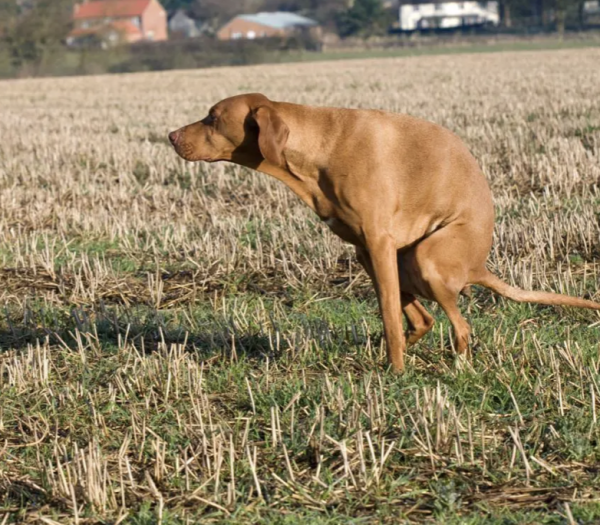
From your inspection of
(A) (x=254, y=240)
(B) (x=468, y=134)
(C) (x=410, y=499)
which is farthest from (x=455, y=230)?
(B) (x=468, y=134)

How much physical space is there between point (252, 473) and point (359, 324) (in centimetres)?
225

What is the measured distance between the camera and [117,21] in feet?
247

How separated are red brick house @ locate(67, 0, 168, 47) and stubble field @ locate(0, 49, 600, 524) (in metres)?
59.0

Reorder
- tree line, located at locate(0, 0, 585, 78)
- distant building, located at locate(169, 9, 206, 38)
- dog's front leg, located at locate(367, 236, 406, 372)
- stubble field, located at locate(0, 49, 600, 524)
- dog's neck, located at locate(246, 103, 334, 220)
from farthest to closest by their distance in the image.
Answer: distant building, located at locate(169, 9, 206, 38) → tree line, located at locate(0, 0, 585, 78) → dog's neck, located at locate(246, 103, 334, 220) → dog's front leg, located at locate(367, 236, 406, 372) → stubble field, located at locate(0, 49, 600, 524)

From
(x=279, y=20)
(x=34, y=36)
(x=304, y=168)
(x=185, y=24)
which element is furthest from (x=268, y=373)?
(x=185, y=24)

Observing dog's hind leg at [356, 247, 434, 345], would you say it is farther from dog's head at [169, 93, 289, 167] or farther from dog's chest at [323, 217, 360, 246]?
dog's head at [169, 93, 289, 167]

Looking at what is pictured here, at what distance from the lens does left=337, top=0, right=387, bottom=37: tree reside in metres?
93.2

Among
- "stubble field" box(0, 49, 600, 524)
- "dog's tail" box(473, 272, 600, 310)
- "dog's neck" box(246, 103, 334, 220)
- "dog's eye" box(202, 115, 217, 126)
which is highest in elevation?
"dog's eye" box(202, 115, 217, 126)

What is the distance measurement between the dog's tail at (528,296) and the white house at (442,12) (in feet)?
386

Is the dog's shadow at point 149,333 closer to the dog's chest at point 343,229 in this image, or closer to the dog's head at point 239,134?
the dog's chest at point 343,229

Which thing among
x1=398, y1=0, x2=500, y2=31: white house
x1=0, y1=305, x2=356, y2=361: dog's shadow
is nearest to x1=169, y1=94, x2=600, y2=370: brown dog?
x1=0, y1=305, x2=356, y2=361: dog's shadow

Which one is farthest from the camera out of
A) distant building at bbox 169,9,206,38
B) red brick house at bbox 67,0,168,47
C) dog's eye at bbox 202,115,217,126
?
distant building at bbox 169,9,206,38

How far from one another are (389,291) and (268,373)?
0.77m

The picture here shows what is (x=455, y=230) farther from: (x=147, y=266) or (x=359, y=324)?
(x=147, y=266)
